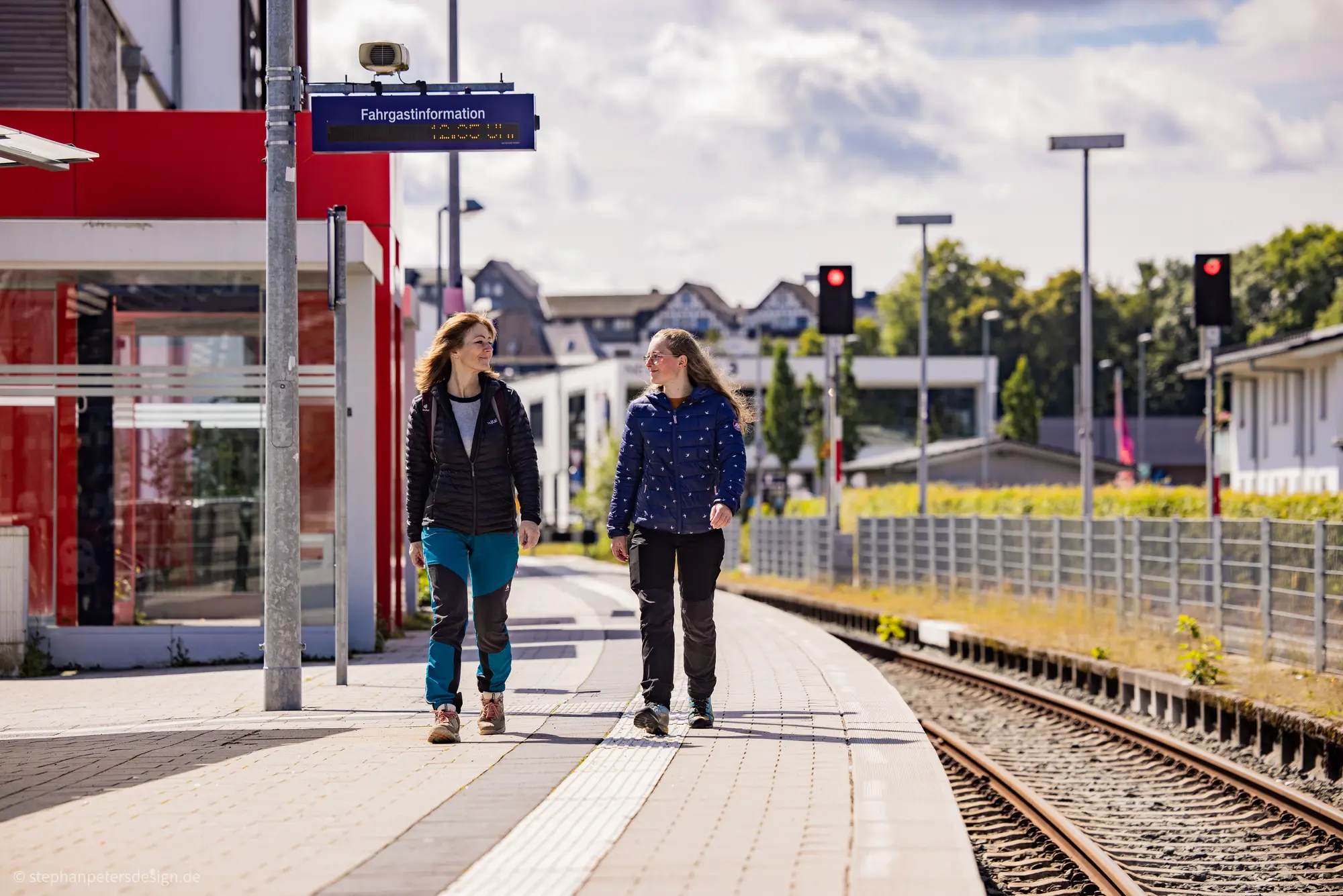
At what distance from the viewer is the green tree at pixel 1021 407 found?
306 feet

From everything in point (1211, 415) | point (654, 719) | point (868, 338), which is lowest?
point (654, 719)

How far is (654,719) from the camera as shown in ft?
28.0

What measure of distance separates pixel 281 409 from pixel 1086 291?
20.6m

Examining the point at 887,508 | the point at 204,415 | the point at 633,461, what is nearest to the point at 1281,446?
the point at 887,508

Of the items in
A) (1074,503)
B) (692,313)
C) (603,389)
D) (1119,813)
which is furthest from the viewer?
(692,313)

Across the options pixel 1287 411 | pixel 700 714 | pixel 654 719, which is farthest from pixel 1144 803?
pixel 1287 411

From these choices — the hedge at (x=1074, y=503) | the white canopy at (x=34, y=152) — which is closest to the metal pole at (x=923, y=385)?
the hedge at (x=1074, y=503)

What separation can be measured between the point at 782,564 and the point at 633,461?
3210 centimetres

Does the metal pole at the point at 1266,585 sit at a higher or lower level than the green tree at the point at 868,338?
lower

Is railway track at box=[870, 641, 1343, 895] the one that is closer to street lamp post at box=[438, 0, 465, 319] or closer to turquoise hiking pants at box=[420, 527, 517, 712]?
turquoise hiking pants at box=[420, 527, 517, 712]

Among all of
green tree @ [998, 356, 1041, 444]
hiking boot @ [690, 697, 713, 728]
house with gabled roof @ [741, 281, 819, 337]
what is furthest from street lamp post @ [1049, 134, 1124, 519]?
house with gabled roof @ [741, 281, 819, 337]

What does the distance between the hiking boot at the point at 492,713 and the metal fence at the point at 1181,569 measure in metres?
8.13

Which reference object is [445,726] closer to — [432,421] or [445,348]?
[432,421]

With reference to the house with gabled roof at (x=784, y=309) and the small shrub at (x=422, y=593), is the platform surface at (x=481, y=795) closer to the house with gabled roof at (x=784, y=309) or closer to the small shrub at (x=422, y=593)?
the small shrub at (x=422, y=593)
